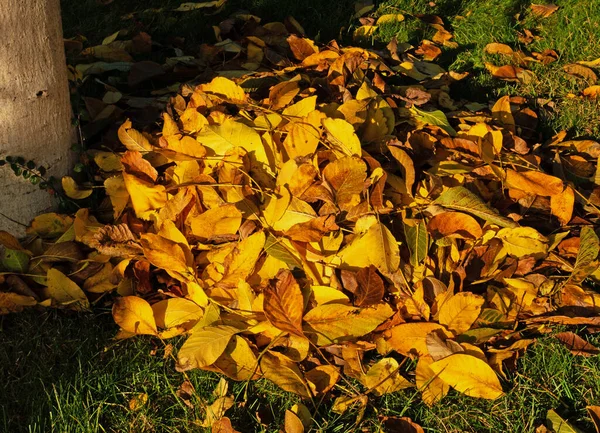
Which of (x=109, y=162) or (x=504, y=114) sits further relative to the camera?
(x=504, y=114)

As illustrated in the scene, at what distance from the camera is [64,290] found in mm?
2383

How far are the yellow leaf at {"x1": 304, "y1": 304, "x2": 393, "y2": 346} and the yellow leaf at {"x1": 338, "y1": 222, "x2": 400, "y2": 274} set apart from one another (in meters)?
0.15

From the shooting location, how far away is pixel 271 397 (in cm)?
213

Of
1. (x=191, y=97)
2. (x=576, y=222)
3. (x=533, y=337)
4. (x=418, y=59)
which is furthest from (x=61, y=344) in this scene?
(x=418, y=59)

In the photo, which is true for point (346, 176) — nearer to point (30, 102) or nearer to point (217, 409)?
point (217, 409)

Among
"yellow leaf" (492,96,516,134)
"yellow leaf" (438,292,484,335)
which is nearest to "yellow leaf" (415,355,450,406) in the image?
"yellow leaf" (438,292,484,335)

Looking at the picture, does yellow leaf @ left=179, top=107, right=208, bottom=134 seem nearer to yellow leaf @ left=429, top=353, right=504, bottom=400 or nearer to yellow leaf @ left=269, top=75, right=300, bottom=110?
yellow leaf @ left=269, top=75, right=300, bottom=110

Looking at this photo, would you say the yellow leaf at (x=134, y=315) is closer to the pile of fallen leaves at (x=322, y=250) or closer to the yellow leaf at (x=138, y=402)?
the pile of fallen leaves at (x=322, y=250)

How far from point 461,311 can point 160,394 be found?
883mm

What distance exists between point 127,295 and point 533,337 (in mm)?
1254

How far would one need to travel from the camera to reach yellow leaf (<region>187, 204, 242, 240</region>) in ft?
7.73

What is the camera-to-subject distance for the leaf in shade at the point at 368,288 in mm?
2271

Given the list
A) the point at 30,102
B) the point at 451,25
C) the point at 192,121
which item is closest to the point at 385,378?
the point at 192,121

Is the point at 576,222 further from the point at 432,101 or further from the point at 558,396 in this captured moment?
the point at 432,101
